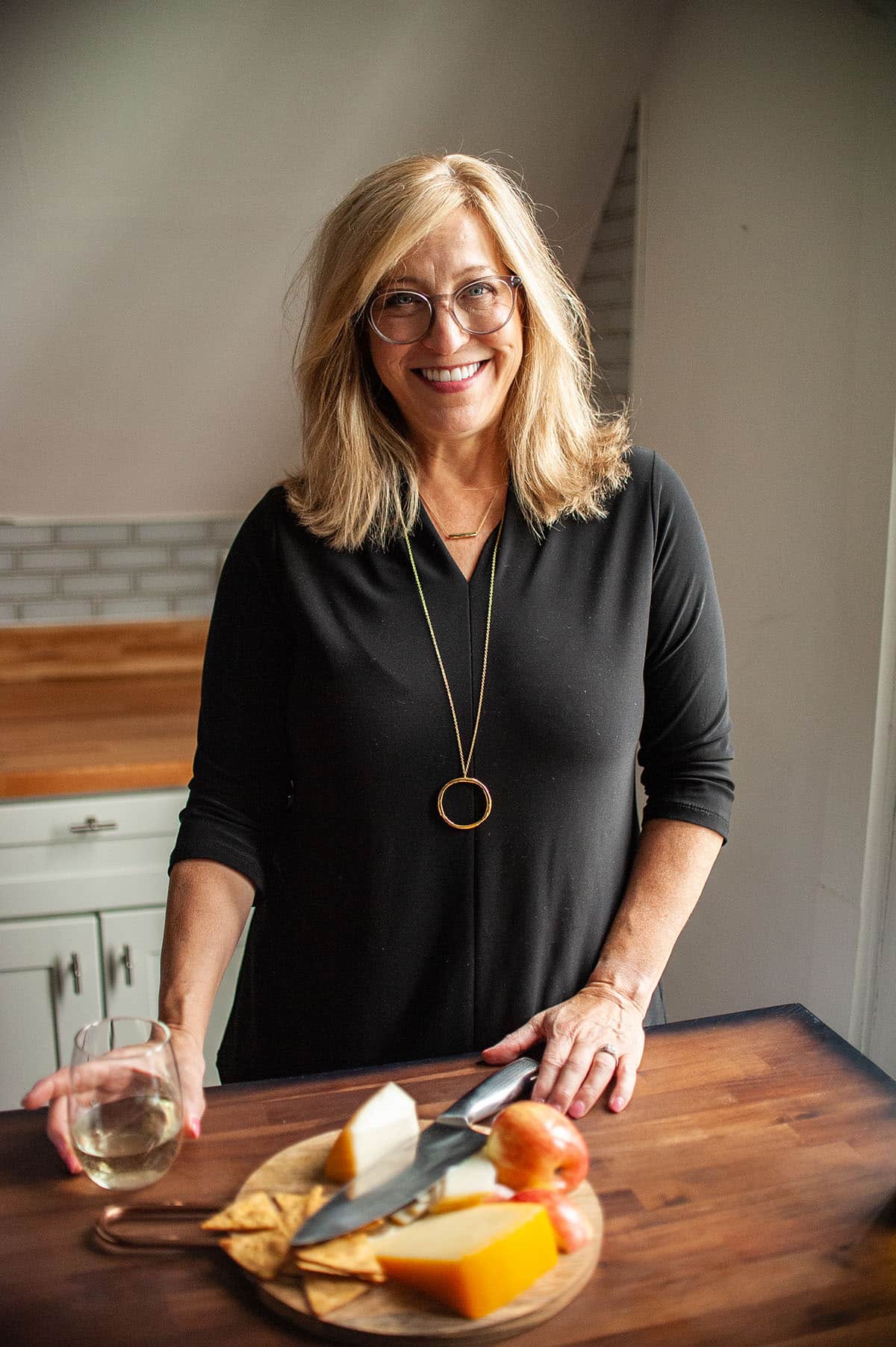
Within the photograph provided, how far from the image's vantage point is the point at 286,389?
2803 millimetres

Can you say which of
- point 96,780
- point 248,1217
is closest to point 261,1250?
point 248,1217

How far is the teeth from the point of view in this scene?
1324mm

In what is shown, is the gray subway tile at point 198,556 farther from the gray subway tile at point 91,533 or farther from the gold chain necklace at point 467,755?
the gold chain necklace at point 467,755

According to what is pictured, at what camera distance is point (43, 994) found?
2.37 m

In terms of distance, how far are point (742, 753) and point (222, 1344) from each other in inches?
65.2

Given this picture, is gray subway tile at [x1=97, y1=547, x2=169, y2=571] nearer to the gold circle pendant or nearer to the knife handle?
the gold circle pendant

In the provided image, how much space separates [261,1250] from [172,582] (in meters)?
2.36

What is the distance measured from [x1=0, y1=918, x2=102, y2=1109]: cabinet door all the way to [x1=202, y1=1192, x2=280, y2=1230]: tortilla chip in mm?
1576

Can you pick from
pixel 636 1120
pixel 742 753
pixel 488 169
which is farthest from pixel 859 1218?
pixel 742 753

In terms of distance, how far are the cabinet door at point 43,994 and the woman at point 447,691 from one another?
1.06 meters

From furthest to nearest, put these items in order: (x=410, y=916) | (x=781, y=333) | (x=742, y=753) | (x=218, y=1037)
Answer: (x=218, y=1037)
(x=742, y=753)
(x=781, y=333)
(x=410, y=916)

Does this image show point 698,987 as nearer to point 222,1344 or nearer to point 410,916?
point 410,916

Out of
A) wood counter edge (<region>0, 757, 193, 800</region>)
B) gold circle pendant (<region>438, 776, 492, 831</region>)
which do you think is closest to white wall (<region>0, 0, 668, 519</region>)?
wood counter edge (<region>0, 757, 193, 800</region>)

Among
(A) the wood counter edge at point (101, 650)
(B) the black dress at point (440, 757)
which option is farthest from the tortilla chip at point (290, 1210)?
(A) the wood counter edge at point (101, 650)
